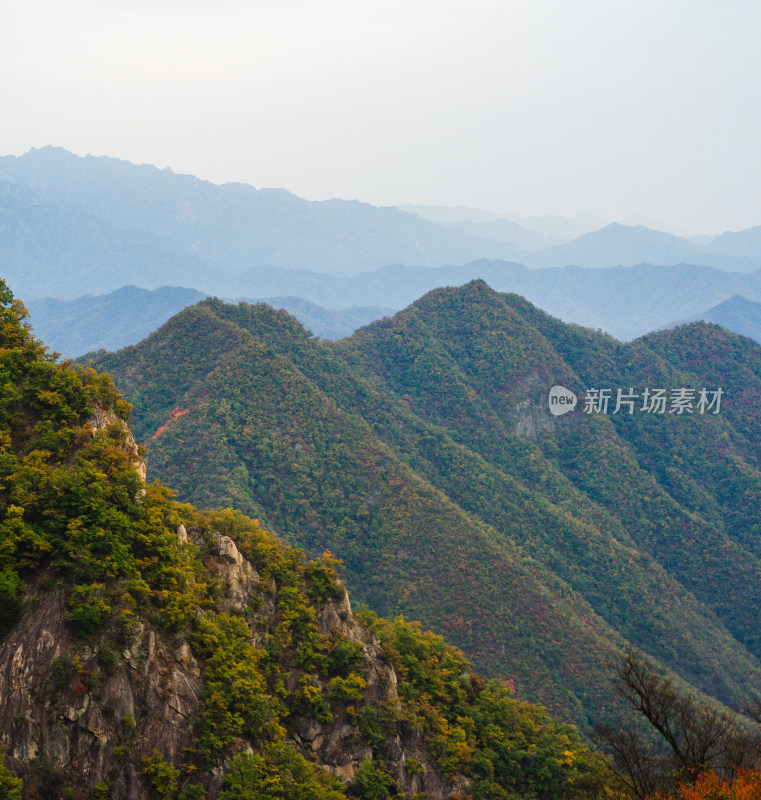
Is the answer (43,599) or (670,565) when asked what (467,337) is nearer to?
(670,565)

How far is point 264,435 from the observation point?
199 feet

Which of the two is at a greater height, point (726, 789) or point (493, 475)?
point (493, 475)

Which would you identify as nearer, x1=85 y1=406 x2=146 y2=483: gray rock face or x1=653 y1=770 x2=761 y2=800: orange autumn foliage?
x1=653 y1=770 x2=761 y2=800: orange autumn foliage

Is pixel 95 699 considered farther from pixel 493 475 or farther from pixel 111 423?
pixel 493 475

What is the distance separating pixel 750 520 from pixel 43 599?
77.6 metres

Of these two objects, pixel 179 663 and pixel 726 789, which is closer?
pixel 726 789
